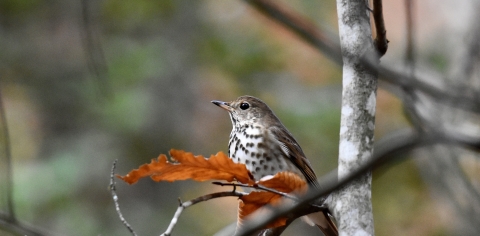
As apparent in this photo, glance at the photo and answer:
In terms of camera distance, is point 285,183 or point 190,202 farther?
point 285,183

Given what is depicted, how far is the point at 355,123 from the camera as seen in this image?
6.59ft

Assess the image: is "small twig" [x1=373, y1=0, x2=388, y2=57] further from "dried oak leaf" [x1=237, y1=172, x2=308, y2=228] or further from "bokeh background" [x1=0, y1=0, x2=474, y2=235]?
"bokeh background" [x1=0, y1=0, x2=474, y2=235]

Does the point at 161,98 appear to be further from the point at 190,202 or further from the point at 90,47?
the point at 190,202

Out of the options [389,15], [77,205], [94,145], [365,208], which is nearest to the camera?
[365,208]

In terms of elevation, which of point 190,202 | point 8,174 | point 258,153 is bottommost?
point 8,174

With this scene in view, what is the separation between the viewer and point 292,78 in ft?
22.0

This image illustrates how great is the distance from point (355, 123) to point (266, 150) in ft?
5.17

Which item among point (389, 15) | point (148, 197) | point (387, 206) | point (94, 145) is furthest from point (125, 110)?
point (389, 15)

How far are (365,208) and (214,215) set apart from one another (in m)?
4.28

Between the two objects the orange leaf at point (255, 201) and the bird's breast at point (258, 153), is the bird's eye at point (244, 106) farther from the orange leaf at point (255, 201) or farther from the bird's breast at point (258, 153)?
the orange leaf at point (255, 201)

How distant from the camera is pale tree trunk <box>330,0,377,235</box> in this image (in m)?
1.89

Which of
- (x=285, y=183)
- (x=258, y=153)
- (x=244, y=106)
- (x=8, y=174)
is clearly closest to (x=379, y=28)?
(x=285, y=183)

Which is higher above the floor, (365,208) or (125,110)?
(125,110)

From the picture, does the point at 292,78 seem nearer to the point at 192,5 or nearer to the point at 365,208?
the point at 192,5
